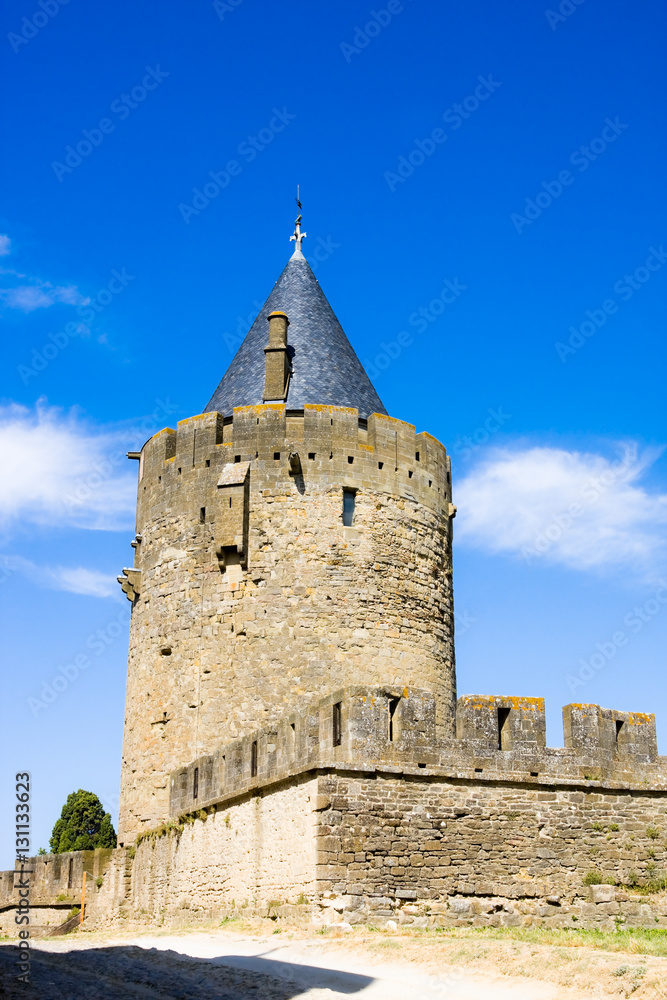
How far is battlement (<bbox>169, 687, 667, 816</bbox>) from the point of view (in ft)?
37.7

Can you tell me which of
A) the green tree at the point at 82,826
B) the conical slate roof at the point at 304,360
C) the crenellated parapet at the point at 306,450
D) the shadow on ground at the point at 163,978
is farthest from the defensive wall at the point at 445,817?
the green tree at the point at 82,826

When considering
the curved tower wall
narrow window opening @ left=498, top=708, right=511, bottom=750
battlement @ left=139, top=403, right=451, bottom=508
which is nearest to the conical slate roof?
battlement @ left=139, top=403, right=451, bottom=508

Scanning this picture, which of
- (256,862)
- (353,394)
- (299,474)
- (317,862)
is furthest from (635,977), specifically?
(353,394)

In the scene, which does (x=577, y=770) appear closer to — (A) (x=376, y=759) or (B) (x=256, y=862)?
(A) (x=376, y=759)

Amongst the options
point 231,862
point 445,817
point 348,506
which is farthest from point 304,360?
point 445,817

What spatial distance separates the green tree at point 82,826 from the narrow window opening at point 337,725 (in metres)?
26.6

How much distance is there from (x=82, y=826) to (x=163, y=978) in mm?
29498

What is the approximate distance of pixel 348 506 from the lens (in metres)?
17.8

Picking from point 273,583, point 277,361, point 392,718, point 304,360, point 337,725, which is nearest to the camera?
point 337,725

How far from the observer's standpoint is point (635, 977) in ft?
24.4

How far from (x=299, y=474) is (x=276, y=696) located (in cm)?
367

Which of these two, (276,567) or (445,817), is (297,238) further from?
(445,817)

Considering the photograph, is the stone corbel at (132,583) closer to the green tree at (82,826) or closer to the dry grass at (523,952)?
the dry grass at (523,952)

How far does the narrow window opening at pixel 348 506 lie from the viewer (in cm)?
1772
